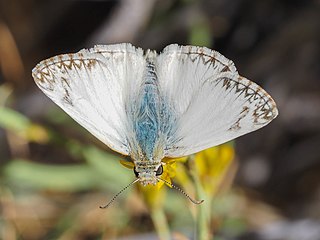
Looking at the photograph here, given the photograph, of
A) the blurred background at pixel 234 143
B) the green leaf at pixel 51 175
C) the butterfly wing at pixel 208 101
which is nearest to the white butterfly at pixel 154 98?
the butterfly wing at pixel 208 101

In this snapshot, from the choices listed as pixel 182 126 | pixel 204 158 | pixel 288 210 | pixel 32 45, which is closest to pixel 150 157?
pixel 182 126

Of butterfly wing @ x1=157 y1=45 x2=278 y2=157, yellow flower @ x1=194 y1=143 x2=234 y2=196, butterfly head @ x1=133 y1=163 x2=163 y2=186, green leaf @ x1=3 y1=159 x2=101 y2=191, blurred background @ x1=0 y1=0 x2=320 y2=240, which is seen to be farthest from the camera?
blurred background @ x1=0 y1=0 x2=320 y2=240

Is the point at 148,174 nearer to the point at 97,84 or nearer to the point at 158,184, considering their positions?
the point at 158,184

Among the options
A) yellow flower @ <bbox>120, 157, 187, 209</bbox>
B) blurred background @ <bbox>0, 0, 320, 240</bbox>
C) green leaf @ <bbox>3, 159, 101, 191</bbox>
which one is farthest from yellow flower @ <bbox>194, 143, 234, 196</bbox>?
green leaf @ <bbox>3, 159, 101, 191</bbox>

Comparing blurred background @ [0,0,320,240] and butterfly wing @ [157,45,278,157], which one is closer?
butterfly wing @ [157,45,278,157]

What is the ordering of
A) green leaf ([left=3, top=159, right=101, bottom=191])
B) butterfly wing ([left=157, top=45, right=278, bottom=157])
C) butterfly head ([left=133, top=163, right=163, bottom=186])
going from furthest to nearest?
green leaf ([left=3, top=159, right=101, bottom=191]) < butterfly head ([left=133, top=163, right=163, bottom=186]) < butterfly wing ([left=157, top=45, right=278, bottom=157])

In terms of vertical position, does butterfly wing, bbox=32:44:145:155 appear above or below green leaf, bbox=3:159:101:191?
above

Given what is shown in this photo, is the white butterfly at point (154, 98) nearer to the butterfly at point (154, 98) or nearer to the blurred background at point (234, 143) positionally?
the butterfly at point (154, 98)

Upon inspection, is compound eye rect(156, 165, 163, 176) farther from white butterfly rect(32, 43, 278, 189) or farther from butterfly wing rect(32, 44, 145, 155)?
butterfly wing rect(32, 44, 145, 155)
